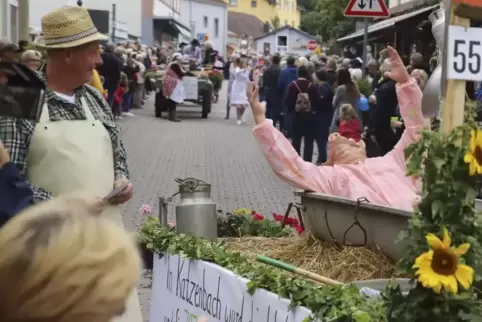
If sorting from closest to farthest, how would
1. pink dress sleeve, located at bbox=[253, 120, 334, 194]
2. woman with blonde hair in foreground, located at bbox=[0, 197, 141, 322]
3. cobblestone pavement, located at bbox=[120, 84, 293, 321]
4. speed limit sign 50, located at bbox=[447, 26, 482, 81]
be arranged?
woman with blonde hair in foreground, located at bbox=[0, 197, 141, 322] → speed limit sign 50, located at bbox=[447, 26, 482, 81] → pink dress sleeve, located at bbox=[253, 120, 334, 194] → cobblestone pavement, located at bbox=[120, 84, 293, 321]

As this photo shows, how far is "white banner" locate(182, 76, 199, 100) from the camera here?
25.8m

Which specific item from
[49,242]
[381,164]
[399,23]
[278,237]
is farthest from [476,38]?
[399,23]

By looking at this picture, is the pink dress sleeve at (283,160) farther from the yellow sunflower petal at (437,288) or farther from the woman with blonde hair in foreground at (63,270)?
the woman with blonde hair in foreground at (63,270)

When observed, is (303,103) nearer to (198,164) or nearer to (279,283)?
(198,164)

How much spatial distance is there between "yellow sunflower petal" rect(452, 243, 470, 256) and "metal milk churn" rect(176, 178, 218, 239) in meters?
2.81

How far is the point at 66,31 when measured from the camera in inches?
170

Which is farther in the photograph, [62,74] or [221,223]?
[221,223]

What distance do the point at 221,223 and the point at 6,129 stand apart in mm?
3075

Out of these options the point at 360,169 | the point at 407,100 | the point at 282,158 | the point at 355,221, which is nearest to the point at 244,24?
the point at 407,100

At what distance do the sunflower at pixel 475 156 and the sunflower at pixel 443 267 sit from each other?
24 centimetres

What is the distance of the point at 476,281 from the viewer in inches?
141

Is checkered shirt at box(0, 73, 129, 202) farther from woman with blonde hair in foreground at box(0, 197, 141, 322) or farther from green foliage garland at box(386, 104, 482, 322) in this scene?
woman with blonde hair in foreground at box(0, 197, 141, 322)

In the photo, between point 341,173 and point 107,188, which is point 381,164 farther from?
point 107,188

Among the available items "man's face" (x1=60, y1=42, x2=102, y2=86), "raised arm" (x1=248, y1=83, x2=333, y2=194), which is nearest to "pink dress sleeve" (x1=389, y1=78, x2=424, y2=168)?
"raised arm" (x1=248, y1=83, x2=333, y2=194)
